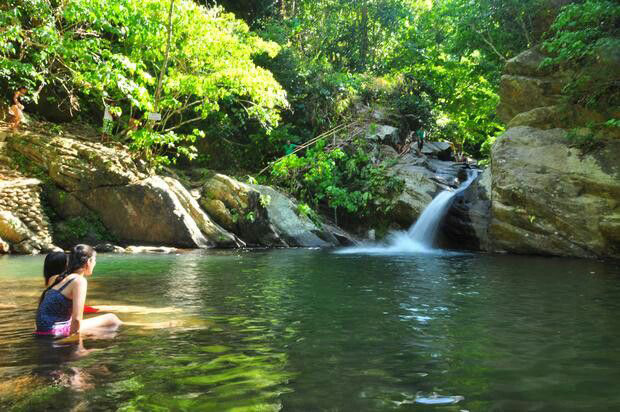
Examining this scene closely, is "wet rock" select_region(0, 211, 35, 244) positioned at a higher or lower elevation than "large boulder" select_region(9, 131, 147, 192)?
lower

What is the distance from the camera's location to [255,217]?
1805 centimetres

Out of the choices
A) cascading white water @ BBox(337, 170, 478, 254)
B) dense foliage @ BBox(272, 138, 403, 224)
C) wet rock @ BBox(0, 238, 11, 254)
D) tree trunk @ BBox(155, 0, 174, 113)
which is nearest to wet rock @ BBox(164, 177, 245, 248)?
tree trunk @ BBox(155, 0, 174, 113)

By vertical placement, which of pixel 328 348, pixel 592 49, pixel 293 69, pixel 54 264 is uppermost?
pixel 293 69

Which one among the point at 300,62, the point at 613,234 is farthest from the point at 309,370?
the point at 300,62

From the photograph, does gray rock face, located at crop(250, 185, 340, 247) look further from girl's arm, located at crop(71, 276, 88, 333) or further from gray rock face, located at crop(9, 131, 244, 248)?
girl's arm, located at crop(71, 276, 88, 333)

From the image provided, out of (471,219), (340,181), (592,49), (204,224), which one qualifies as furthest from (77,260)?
(340,181)

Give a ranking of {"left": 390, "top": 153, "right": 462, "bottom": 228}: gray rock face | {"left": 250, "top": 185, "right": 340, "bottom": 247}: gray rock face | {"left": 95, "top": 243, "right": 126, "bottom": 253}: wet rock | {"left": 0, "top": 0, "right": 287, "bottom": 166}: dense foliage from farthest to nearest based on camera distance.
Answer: {"left": 390, "top": 153, "right": 462, "bottom": 228}: gray rock face < {"left": 250, "top": 185, "right": 340, "bottom": 247}: gray rock face < {"left": 95, "top": 243, "right": 126, "bottom": 253}: wet rock < {"left": 0, "top": 0, "right": 287, "bottom": 166}: dense foliage

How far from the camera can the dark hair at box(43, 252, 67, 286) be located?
518 centimetres

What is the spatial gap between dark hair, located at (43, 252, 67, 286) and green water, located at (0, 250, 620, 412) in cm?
67

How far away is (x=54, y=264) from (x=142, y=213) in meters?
11.1

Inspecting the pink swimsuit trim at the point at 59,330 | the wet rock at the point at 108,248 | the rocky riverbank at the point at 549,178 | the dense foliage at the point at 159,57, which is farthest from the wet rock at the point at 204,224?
the pink swimsuit trim at the point at 59,330

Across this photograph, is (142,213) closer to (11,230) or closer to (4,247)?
(11,230)

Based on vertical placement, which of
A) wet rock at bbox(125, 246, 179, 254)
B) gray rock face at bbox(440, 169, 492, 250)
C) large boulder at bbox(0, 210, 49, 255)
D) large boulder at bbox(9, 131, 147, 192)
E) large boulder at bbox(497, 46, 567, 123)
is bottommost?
wet rock at bbox(125, 246, 179, 254)

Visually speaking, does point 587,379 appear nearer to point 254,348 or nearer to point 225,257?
point 254,348
